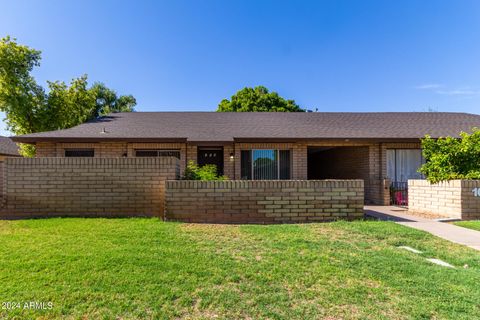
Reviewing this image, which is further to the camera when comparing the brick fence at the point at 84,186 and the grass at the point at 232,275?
the brick fence at the point at 84,186

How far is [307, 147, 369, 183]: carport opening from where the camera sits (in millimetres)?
12461

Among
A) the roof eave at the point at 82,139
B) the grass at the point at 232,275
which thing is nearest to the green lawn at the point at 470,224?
the grass at the point at 232,275

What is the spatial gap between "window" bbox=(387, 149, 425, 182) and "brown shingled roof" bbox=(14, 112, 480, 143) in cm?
79

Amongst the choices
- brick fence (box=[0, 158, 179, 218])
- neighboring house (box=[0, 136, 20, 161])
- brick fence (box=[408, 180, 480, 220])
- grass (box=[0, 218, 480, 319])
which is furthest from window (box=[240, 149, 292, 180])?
neighboring house (box=[0, 136, 20, 161])

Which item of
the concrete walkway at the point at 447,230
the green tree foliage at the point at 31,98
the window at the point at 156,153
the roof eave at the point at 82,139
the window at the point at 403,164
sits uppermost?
the green tree foliage at the point at 31,98

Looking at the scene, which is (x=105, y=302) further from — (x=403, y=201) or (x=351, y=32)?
(x=351, y=32)

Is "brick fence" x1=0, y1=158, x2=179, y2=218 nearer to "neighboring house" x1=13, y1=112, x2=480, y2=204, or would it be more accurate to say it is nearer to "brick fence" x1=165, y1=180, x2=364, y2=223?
"brick fence" x1=165, y1=180, x2=364, y2=223

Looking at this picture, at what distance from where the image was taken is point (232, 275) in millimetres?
3387

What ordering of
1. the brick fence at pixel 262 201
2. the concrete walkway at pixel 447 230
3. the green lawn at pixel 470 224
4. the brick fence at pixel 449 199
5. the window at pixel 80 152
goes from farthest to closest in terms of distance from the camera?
the window at pixel 80 152 → the brick fence at pixel 449 199 → the brick fence at pixel 262 201 → the green lawn at pixel 470 224 → the concrete walkway at pixel 447 230

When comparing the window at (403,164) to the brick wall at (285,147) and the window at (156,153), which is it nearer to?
the brick wall at (285,147)

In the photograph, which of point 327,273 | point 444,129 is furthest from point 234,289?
point 444,129

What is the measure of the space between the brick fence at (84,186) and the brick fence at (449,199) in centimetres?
764

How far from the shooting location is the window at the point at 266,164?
12.2m

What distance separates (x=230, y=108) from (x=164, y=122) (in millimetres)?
18139
